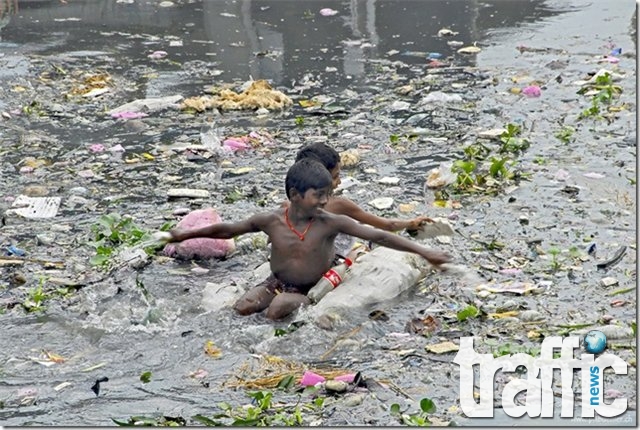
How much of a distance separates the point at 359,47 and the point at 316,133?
8.35ft

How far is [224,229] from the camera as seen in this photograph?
5680 millimetres

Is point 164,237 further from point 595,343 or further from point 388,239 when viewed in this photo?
point 595,343

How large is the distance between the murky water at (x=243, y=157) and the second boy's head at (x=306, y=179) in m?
0.65

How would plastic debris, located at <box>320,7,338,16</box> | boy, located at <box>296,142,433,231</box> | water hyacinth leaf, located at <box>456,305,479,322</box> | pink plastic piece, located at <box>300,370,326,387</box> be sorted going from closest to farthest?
pink plastic piece, located at <box>300,370,326,387</box>
water hyacinth leaf, located at <box>456,305,479,322</box>
boy, located at <box>296,142,433,231</box>
plastic debris, located at <box>320,7,338,16</box>

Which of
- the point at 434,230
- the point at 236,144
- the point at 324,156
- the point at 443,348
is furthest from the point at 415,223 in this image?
the point at 236,144

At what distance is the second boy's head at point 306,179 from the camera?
5496 millimetres

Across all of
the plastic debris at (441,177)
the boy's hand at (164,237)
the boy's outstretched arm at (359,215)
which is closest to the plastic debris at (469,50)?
the plastic debris at (441,177)

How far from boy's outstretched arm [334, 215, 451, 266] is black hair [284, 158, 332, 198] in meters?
0.20

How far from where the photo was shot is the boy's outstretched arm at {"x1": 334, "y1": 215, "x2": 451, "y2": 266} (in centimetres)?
520

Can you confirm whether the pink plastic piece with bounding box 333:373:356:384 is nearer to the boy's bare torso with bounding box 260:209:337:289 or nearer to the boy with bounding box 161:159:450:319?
the boy with bounding box 161:159:450:319

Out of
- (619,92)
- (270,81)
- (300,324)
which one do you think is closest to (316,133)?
(270,81)

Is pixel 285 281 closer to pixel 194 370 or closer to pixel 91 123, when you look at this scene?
pixel 194 370

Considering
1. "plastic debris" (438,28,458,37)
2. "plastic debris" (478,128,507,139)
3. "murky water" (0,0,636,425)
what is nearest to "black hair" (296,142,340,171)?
"murky water" (0,0,636,425)

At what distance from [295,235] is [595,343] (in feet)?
5.09
